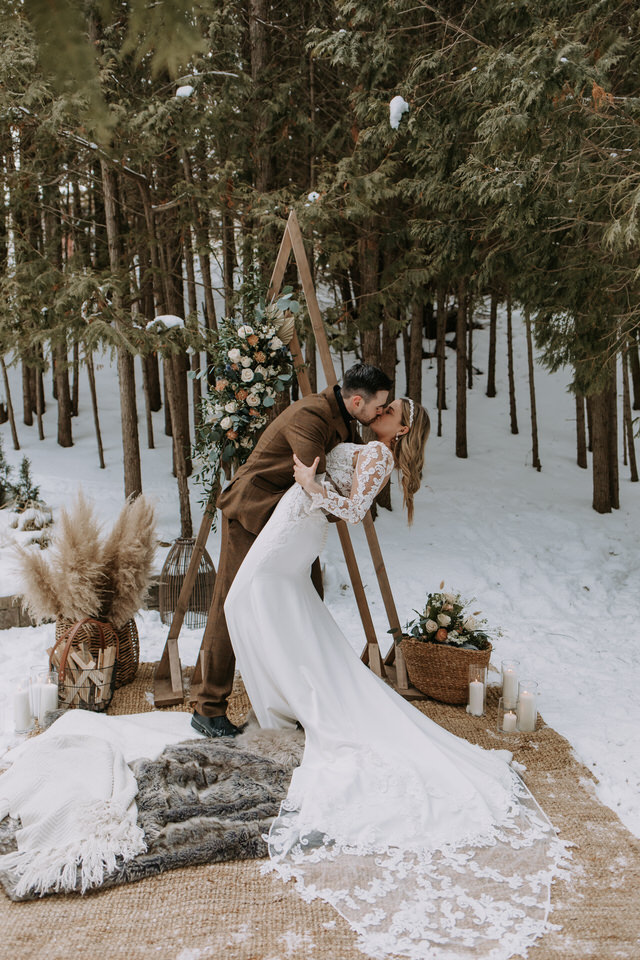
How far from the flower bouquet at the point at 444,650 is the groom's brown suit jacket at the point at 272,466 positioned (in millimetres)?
1288

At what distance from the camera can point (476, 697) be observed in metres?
3.95

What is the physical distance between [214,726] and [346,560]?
3.76ft

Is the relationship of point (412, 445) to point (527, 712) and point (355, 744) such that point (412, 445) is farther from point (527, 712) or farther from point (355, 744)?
point (527, 712)

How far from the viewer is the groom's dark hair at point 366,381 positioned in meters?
3.30

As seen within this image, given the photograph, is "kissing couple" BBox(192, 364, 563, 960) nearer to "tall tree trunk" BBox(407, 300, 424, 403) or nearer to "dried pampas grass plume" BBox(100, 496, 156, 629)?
"dried pampas grass plume" BBox(100, 496, 156, 629)

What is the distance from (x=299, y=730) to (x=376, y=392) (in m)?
1.64

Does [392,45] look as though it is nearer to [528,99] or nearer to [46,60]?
[528,99]

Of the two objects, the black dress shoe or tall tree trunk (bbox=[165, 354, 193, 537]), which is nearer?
the black dress shoe

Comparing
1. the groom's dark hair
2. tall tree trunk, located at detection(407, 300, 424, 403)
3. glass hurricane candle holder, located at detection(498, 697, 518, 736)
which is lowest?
glass hurricane candle holder, located at detection(498, 697, 518, 736)

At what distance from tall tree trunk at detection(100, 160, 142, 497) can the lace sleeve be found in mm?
3324

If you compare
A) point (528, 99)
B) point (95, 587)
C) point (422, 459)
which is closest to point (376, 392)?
point (422, 459)

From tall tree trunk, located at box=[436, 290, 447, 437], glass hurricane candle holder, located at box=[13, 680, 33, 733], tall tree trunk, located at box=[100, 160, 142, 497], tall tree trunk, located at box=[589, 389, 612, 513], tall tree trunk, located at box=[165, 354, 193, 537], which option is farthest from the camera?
tall tree trunk, located at box=[436, 290, 447, 437]

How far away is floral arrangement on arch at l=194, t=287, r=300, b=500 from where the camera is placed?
3824 millimetres

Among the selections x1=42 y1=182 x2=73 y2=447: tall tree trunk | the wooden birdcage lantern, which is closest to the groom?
the wooden birdcage lantern
